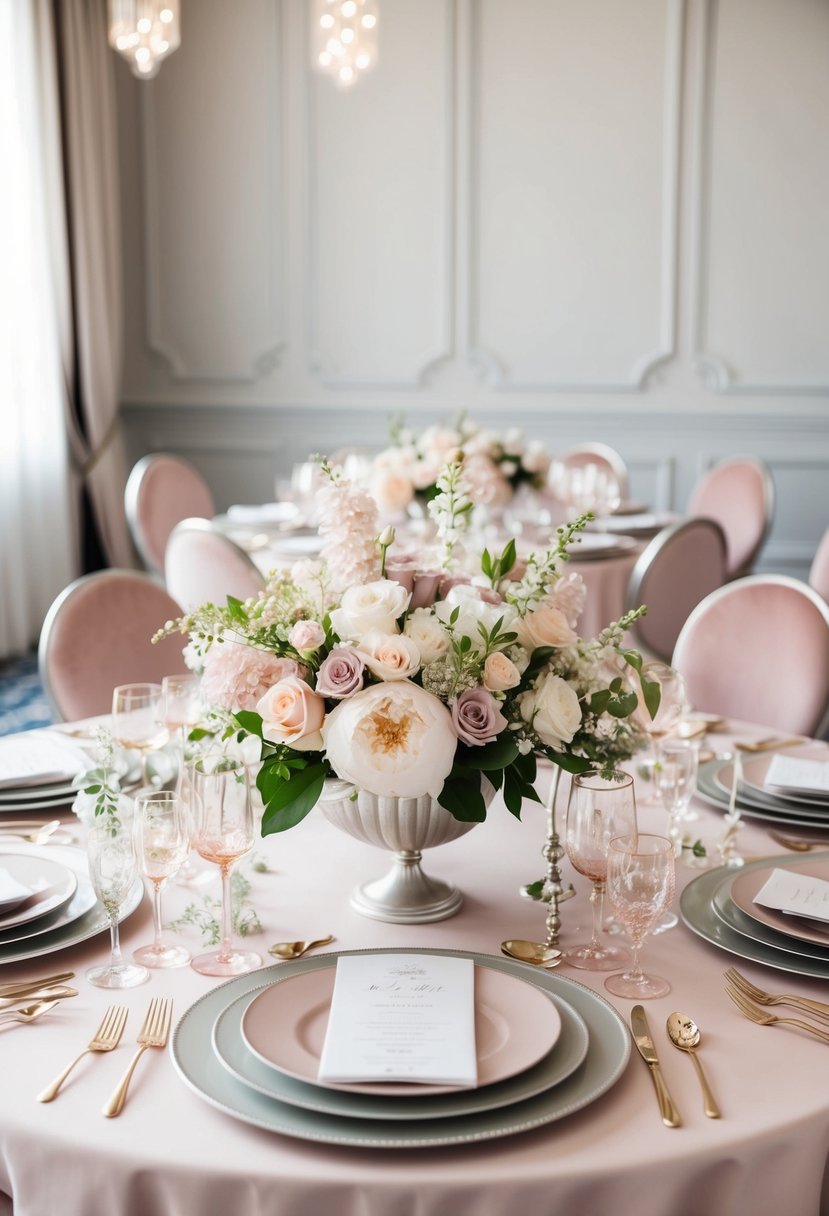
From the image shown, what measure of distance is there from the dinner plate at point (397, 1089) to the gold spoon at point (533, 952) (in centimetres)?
17

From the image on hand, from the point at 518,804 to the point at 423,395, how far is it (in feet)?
17.1

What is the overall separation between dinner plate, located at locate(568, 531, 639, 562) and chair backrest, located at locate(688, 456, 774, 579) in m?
0.98

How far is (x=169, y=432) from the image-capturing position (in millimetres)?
6523

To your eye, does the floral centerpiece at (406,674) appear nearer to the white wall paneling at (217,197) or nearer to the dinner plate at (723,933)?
the dinner plate at (723,933)

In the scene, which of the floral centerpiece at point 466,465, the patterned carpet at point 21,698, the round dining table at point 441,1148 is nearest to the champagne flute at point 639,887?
the round dining table at point 441,1148

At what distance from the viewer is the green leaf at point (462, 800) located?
4.36ft

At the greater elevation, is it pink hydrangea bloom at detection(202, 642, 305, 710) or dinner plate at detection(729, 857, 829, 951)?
pink hydrangea bloom at detection(202, 642, 305, 710)

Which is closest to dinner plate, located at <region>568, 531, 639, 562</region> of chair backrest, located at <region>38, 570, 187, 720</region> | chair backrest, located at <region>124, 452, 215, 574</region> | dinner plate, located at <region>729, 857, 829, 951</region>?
chair backrest, located at <region>38, 570, 187, 720</region>

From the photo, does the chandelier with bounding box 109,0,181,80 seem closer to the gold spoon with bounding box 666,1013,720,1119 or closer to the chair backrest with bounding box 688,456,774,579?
the chair backrest with bounding box 688,456,774,579

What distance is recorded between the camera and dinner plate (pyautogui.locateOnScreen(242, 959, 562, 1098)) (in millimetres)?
1051

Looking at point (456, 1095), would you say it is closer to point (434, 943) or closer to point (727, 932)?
point (434, 943)

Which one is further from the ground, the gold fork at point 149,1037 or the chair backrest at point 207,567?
the chair backrest at point 207,567

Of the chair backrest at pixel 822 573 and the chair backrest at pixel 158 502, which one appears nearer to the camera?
the chair backrest at pixel 822 573

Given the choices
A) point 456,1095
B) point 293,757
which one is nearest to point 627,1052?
point 456,1095
